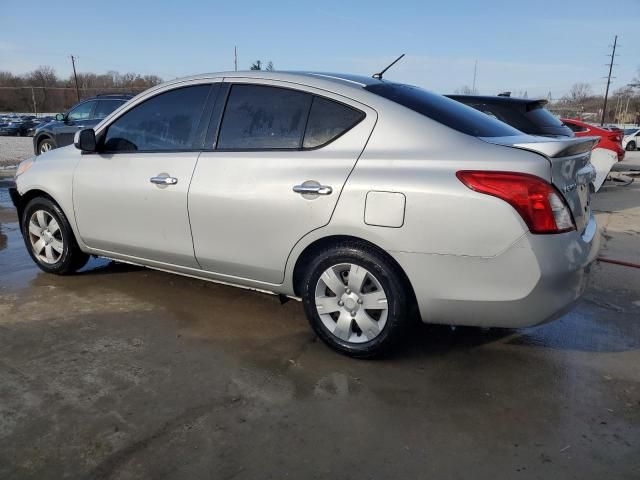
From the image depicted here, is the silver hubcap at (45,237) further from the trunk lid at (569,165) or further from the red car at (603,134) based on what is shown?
the red car at (603,134)

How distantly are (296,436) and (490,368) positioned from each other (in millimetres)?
1333

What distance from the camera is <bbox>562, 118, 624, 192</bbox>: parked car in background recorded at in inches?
356

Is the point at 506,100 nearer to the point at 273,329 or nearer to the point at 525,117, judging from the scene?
the point at 525,117

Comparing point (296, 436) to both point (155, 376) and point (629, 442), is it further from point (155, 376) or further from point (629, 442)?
point (629, 442)

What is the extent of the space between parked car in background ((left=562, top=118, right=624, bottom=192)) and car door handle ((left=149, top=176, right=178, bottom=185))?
764 cm

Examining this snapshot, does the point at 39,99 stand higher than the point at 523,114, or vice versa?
the point at 39,99

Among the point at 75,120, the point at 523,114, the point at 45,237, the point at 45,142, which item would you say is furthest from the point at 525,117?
the point at 45,142

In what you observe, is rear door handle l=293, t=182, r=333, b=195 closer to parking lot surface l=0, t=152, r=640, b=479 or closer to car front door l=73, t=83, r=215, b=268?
car front door l=73, t=83, r=215, b=268

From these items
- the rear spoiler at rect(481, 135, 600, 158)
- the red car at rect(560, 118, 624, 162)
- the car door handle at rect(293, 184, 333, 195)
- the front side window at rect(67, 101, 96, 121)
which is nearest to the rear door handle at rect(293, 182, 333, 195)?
the car door handle at rect(293, 184, 333, 195)

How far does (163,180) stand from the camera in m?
3.70

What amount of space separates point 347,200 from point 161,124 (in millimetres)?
1724

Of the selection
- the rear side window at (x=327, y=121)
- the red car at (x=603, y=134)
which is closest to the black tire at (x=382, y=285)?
the rear side window at (x=327, y=121)

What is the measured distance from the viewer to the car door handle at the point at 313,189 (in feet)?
10.0

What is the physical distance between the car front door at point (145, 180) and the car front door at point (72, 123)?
832 centimetres
